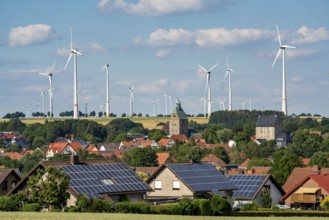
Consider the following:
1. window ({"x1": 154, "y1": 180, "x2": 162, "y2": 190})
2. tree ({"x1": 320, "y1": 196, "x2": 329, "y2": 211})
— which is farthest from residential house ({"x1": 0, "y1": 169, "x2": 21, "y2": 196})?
tree ({"x1": 320, "y1": 196, "x2": 329, "y2": 211})

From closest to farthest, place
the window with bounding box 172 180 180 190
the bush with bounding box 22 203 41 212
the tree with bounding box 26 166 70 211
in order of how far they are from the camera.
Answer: the bush with bounding box 22 203 41 212, the tree with bounding box 26 166 70 211, the window with bounding box 172 180 180 190

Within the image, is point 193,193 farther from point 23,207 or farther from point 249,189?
point 23,207

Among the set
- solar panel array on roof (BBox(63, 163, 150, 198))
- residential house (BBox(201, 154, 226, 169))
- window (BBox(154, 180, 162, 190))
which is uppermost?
solar panel array on roof (BBox(63, 163, 150, 198))

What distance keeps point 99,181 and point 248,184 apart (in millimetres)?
22191

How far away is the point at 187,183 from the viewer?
75.4 metres

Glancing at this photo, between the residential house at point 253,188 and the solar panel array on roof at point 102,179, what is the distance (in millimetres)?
12930

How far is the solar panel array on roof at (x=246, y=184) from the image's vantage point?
84.8 m

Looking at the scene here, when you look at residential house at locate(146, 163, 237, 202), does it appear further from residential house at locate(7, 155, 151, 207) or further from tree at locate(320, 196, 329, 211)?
tree at locate(320, 196, 329, 211)

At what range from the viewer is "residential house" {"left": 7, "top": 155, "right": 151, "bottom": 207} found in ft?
216

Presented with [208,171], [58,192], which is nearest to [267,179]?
[208,171]

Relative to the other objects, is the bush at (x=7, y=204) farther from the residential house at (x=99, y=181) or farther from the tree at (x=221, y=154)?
the tree at (x=221, y=154)

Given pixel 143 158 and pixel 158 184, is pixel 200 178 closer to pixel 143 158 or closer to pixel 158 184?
pixel 158 184

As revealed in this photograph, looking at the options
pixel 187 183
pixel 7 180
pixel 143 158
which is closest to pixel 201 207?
pixel 187 183

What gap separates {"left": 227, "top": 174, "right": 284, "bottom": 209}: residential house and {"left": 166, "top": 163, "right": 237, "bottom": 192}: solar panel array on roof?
11.1ft
